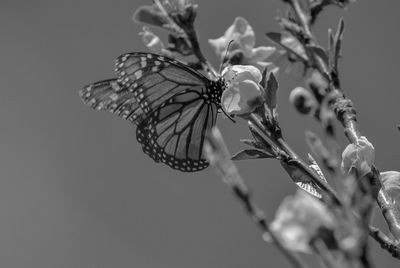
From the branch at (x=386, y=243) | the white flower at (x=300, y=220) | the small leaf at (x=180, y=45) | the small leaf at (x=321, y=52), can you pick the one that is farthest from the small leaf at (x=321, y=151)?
the small leaf at (x=180, y=45)

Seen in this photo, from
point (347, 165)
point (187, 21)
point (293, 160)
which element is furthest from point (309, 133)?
point (187, 21)

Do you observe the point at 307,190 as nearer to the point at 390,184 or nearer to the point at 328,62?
the point at 390,184

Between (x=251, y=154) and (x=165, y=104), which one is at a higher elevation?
(x=165, y=104)

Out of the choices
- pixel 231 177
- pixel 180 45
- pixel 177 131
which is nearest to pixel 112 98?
pixel 177 131

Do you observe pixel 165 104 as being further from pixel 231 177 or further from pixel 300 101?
pixel 231 177

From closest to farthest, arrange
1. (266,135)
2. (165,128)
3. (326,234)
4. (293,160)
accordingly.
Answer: (326,234), (293,160), (266,135), (165,128)

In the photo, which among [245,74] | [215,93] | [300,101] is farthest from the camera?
[215,93]

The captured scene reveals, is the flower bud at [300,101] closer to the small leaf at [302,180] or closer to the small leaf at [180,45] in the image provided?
the small leaf at [302,180]

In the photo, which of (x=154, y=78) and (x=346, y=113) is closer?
(x=346, y=113)
